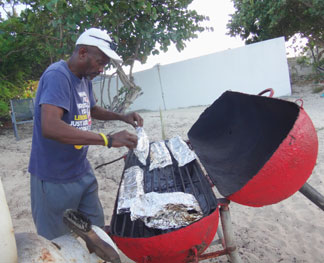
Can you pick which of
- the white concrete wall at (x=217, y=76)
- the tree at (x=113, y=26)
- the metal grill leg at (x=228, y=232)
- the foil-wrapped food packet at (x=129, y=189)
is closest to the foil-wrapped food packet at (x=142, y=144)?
the foil-wrapped food packet at (x=129, y=189)

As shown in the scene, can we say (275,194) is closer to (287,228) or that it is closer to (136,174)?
(136,174)

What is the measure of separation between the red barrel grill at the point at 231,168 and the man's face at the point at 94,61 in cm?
77

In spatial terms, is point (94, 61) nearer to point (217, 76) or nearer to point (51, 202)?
point (51, 202)

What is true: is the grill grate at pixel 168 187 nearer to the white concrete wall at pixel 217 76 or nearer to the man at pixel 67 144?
the man at pixel 67 144

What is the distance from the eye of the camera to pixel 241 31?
36.1ft

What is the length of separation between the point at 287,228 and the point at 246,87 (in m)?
7.62

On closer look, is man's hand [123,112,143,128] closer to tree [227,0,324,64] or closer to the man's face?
the man's face

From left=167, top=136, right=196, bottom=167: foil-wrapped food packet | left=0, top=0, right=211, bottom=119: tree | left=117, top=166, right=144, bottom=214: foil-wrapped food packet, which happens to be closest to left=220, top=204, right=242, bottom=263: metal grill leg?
left=117, top=166, right=144, bottom=214: foil-wrapped food packet

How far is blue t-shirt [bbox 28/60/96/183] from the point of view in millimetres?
1312

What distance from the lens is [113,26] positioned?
5016 mm

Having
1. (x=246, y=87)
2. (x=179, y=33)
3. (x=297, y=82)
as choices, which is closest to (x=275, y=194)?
(x=179, y=33)

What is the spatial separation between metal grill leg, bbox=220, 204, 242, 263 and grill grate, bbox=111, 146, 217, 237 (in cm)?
9

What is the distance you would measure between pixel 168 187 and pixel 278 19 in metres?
8.82

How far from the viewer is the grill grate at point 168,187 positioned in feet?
4.13
